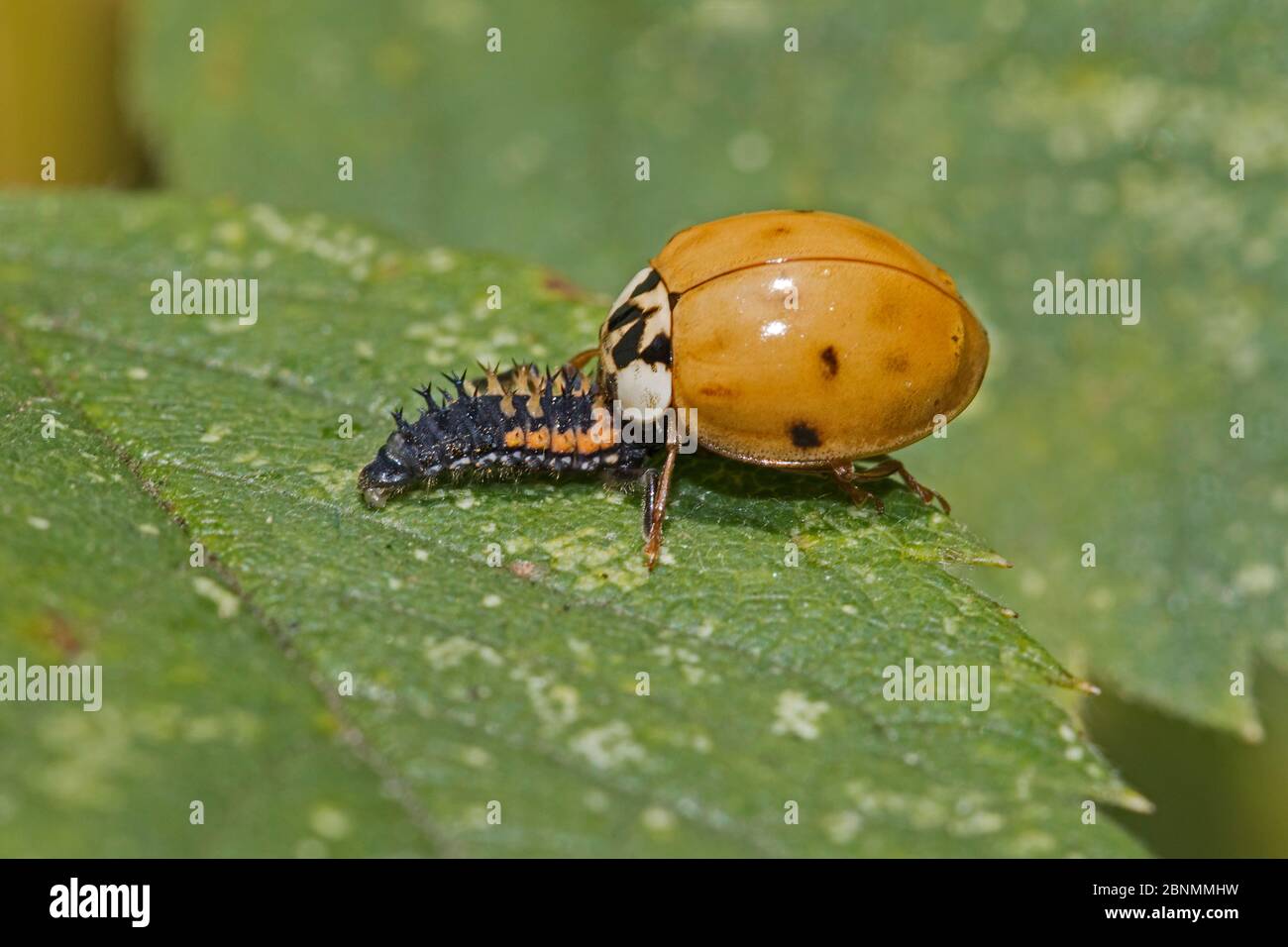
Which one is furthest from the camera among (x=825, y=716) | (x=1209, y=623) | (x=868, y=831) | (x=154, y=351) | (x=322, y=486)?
(x=1209, y=623)

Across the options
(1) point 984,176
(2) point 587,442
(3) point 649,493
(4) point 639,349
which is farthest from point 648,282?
(1) point 984,176

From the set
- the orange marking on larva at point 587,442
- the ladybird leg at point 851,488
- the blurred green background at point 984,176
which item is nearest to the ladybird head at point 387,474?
the orange marking on larva at point 587,442

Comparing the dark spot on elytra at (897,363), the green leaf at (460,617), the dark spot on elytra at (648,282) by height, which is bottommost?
the green leaf at (460,617)

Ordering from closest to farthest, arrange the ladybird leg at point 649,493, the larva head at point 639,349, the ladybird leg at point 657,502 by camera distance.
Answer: the ladybird leg at point 657,502 → the ladybird leg at point 649,493 → the larva head at point 639,349

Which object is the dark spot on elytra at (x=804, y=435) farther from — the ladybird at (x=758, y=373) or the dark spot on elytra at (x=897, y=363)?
the dark spot on elytra at (x=897, y=363)

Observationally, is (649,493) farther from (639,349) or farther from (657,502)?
(639,349)

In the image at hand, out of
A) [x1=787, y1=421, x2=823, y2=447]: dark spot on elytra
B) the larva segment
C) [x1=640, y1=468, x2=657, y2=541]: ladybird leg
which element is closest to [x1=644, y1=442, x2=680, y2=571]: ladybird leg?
[x1=640, y1=468, x2=657, y2=541]: ladybird leg

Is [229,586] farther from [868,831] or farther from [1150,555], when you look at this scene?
[1150,555]

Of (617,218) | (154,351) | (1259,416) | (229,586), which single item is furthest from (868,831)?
(617,218)
